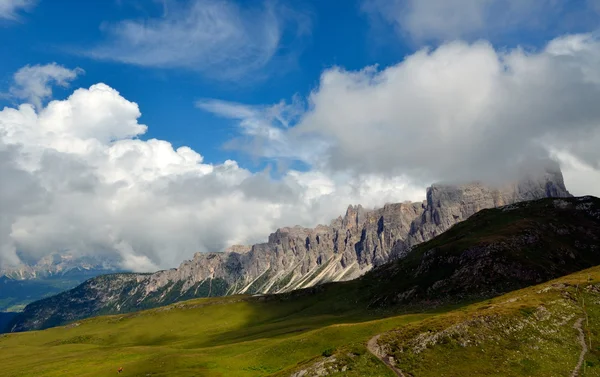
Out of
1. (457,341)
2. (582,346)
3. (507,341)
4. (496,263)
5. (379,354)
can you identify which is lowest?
(582,346)

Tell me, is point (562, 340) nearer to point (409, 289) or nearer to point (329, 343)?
point (329, 343)

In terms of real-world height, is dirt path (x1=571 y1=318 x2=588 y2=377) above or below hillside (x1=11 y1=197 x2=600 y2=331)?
below

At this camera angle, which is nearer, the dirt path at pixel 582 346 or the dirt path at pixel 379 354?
the dirt path at pixel 582 346

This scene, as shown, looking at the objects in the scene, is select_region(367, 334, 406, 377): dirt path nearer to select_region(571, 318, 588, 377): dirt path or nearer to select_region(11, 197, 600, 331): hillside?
select_region(571, 318, 588, 377): dirt path

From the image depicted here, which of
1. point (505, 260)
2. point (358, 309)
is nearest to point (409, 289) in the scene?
point (358, 309)

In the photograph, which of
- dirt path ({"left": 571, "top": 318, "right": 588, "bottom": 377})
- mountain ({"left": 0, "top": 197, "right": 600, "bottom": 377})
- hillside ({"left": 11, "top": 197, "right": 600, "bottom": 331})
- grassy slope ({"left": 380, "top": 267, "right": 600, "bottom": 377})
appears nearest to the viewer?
dirt path ({"left": 571, "top": 318, "right": 588, "bottom": 377})

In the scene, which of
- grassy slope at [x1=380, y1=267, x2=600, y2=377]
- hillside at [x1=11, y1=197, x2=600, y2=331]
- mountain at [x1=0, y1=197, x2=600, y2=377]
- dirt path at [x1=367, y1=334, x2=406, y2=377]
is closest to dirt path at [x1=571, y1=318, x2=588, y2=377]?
mountain at [x1=0, y1=197, x2=600, y2=377]

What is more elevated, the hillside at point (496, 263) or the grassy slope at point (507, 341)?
the hillside at point (496, 263)

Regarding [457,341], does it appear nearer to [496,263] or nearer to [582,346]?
[582,346]

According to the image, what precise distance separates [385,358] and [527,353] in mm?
17422

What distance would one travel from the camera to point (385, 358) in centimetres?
5228

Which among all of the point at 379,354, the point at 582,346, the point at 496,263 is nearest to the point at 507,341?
the point at 582,346

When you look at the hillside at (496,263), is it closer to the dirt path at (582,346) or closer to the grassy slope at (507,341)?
the grassy slope at (507,341)

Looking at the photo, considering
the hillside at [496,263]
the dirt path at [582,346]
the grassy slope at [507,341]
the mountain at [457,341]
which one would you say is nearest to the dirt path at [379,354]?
the mountain at [457,341]
